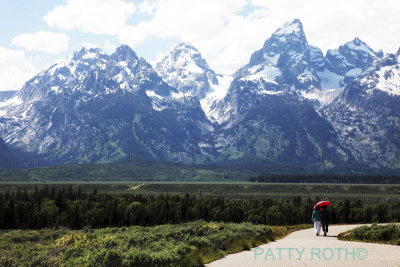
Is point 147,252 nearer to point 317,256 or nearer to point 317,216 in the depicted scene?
point 317,256

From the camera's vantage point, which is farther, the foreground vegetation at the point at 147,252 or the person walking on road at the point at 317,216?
the person walking on road at the point at 317,216

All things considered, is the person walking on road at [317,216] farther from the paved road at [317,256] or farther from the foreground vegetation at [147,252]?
the paved road at [317,256]

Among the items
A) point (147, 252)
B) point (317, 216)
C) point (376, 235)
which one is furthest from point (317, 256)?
point (317, 216)

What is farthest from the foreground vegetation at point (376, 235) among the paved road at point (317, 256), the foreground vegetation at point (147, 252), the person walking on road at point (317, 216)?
the foreground vegetation at point (147, 252)

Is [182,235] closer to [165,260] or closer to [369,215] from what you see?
[165,260]

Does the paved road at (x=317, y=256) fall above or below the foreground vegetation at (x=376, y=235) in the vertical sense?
above

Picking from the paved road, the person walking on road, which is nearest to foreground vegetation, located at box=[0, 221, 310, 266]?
the paved road

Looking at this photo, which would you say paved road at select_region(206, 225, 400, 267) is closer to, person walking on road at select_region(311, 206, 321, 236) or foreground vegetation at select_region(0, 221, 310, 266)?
foreground vegetation at select_region(0, 221, 310, 266)

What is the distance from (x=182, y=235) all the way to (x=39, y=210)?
12729cm

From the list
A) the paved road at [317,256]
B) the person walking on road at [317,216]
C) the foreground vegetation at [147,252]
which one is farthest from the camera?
the person walking on road at [317,216]

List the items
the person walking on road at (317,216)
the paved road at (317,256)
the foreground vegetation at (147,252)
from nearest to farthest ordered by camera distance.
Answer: the foreground vegetation at (147,252)
the paved road at (317,256)
the person walking on road at (317,216)

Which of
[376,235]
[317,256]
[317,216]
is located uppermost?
[317,216]

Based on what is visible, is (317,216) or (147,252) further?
(317,216)

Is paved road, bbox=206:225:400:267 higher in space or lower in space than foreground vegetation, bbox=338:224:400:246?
higher
